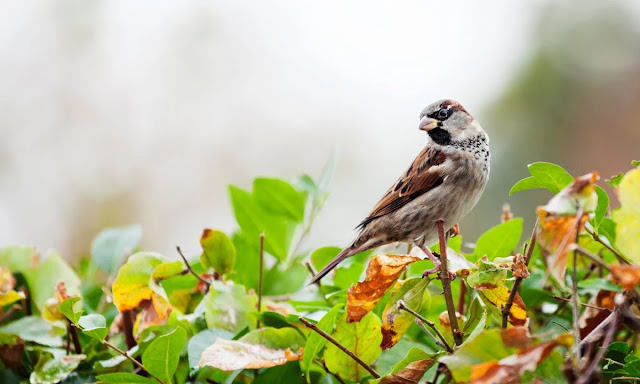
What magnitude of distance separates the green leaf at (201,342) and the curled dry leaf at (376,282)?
162 mm

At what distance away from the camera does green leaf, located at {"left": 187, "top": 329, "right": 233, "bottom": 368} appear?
68 centimetres

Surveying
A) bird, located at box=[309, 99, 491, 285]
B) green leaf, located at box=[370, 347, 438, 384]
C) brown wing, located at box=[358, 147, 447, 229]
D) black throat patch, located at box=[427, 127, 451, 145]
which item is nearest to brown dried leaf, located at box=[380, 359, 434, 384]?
green leaf, located at box=[370, 347, 438, 384]

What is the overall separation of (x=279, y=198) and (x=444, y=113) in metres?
0.59

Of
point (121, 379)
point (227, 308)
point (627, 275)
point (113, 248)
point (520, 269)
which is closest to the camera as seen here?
point (627, 275)

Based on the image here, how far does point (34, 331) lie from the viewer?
0.82 metres

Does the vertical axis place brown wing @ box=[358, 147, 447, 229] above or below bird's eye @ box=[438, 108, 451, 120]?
below

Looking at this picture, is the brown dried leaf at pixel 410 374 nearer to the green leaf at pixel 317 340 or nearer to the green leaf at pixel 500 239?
the green leaf at pixel 317 340

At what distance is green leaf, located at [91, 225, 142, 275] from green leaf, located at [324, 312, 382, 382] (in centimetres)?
47

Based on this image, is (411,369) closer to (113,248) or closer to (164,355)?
(164,355)

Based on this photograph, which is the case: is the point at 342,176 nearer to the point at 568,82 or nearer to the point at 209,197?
the point at 209,197

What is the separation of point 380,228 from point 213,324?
29.8 inches

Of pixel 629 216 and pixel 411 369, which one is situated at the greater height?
pixel 629 216

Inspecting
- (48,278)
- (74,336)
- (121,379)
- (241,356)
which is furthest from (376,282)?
Result: (48,278)

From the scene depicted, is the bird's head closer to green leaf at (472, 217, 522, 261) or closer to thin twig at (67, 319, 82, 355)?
green leaf at (472, 217, 522, 261)
